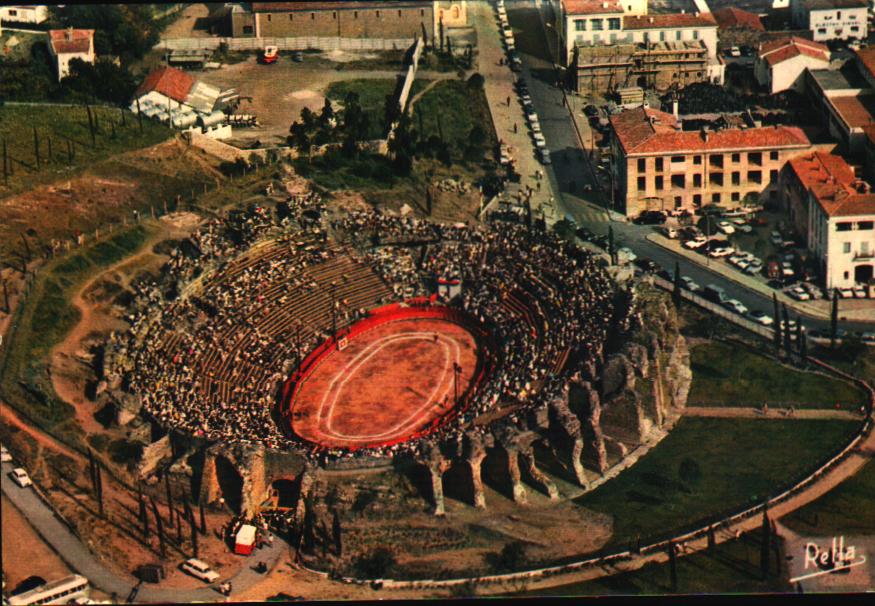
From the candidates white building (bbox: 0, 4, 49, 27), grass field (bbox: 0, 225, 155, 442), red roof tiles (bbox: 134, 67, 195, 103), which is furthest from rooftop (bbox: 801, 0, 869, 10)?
grass field (bbox: 0, 225, 155, 442)

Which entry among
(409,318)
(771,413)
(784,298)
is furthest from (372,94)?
(771,413)

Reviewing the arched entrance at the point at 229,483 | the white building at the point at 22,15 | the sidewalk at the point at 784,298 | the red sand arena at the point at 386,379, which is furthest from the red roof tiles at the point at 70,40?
the arched entrance at the point at 229,483

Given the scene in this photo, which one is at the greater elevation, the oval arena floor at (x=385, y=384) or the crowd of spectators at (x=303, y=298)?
the crowd of spectators at (x=303, y=298)

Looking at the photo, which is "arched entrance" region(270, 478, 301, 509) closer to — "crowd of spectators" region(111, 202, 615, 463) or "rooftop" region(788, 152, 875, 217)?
"crowd of spectators" region(111, 202, 615, 463)

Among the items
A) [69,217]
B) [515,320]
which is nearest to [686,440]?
[515,320]

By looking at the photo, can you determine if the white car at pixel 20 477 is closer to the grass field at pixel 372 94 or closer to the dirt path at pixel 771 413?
the dirt path at pixel 771 413

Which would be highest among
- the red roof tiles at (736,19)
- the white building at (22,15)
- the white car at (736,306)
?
the white building at (22,15)

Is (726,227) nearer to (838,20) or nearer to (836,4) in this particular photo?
(838,20)
